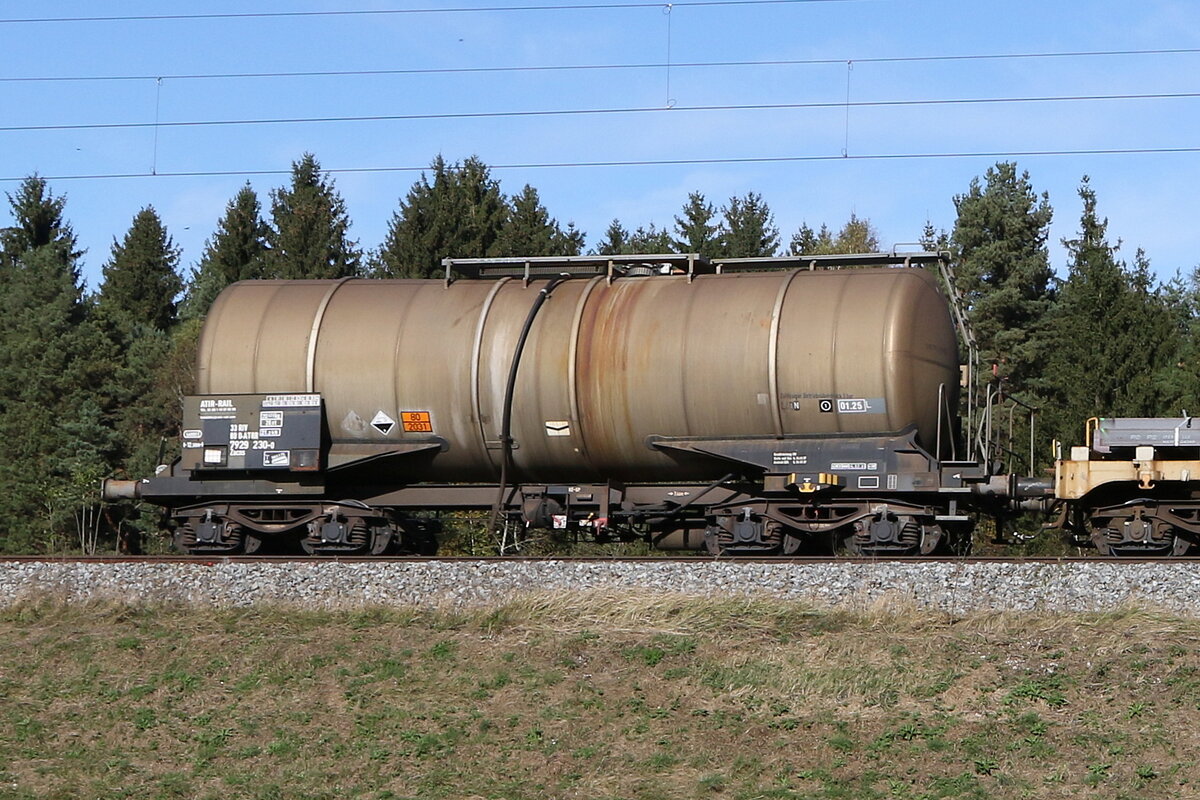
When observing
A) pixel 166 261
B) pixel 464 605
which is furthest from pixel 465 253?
pixel 464 605

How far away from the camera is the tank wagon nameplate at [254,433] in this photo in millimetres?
18016

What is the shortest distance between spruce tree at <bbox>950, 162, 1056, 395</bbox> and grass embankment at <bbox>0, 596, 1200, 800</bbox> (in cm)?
3060

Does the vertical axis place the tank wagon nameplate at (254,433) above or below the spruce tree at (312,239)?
below

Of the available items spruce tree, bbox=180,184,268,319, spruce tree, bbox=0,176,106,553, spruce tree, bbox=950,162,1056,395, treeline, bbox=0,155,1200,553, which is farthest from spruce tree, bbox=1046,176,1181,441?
spruce tree, bbox=180,184,268,319

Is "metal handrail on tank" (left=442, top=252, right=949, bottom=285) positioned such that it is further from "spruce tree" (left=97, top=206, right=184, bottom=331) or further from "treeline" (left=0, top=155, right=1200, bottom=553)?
"spruce tree" (left=97, top=206, right=184, bottom=331)

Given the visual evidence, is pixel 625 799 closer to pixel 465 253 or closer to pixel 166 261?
pixel 465 253

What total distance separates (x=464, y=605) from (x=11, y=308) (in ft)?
126

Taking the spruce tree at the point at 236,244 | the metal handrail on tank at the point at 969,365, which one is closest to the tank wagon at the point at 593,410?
the metal handrail on tank at the point at 969,365

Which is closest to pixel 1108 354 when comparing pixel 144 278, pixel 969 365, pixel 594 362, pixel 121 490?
pixel 969 365

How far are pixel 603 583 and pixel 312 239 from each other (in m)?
34.5

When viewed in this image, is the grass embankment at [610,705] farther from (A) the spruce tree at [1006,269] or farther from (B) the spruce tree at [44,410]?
(A) the spruce tree at [1006,269]

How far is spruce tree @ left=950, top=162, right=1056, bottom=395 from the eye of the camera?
43438mm

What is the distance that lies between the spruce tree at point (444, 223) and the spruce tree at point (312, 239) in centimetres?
189

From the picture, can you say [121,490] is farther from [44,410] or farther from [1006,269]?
[1006,269]
